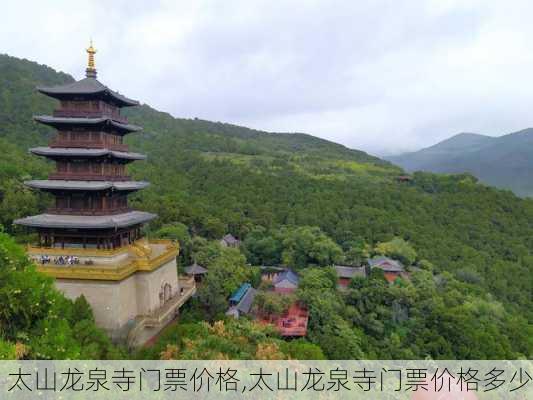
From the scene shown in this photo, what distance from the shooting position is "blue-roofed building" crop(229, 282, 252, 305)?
28.4m

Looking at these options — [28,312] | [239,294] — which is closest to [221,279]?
[239,294]

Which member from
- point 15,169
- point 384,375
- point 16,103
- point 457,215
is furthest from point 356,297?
point 16,103

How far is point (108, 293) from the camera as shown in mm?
19031

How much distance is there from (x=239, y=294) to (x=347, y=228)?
25.1 m

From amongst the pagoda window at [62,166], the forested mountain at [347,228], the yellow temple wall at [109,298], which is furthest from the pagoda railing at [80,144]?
the forested mountain at [347,228]

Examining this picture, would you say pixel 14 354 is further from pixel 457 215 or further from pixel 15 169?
pixel 457 215

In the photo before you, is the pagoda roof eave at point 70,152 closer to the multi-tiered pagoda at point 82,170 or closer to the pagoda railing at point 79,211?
the multi-tiered pagoda at point 82,170

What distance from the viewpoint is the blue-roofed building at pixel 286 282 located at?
34300 millimetres

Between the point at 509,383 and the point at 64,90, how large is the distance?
31563 mm

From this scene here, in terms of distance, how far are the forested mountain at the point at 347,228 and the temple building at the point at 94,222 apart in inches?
211

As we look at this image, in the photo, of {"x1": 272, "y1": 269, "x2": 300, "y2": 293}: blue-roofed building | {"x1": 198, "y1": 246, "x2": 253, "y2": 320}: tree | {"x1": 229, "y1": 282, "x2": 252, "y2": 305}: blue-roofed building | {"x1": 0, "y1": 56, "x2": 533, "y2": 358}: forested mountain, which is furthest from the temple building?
{"x1": 272, "y1": 269, "x2": 300, "y2": 293}: blue-roofed building

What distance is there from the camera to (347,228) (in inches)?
2014

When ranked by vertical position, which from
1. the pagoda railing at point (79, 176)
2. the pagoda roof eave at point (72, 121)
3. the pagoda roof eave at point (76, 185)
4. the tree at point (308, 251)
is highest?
the pagoda roof eave at point (72, 121)

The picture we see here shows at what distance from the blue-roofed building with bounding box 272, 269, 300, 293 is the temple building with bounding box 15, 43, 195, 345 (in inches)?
550
